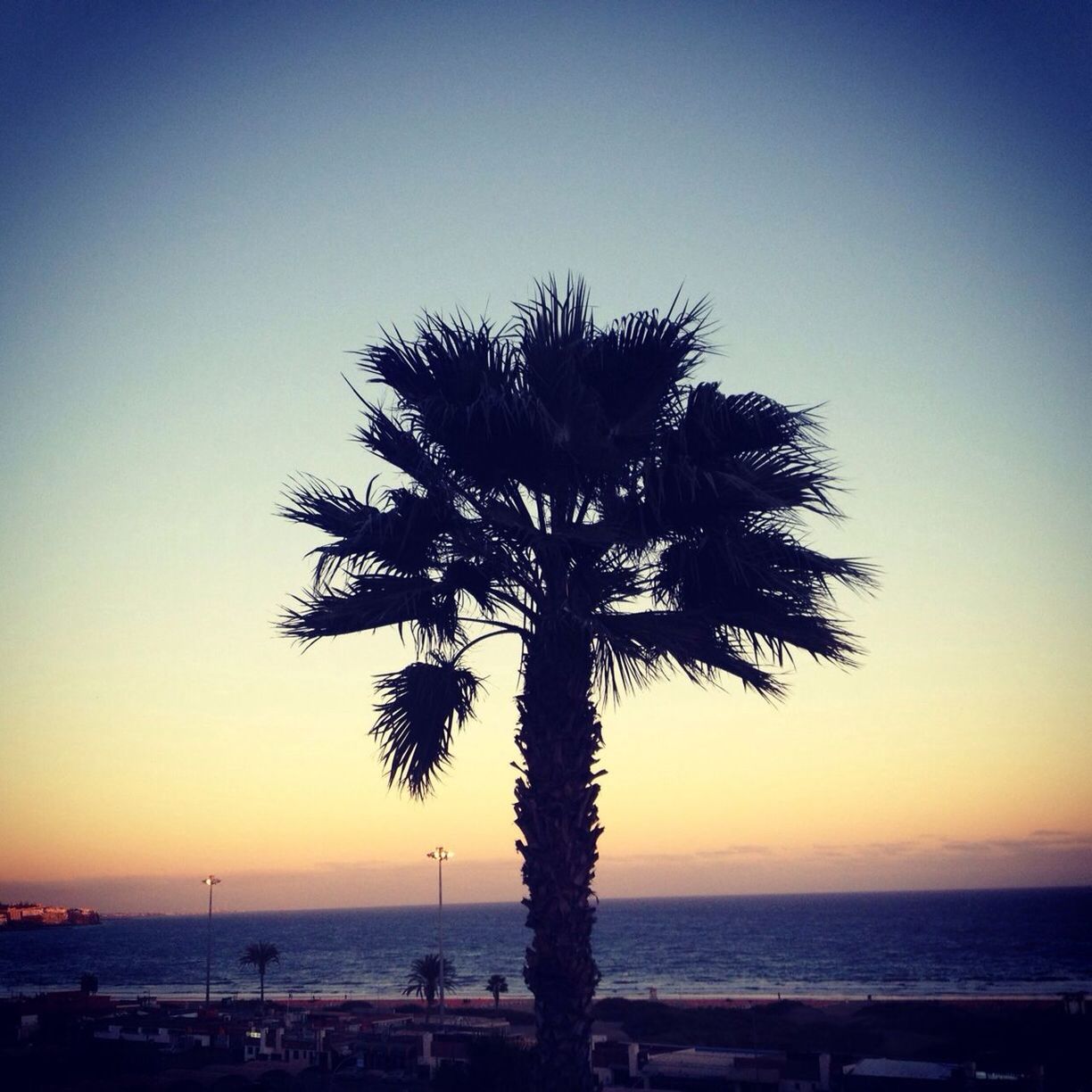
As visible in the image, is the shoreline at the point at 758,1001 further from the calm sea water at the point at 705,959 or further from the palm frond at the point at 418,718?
the palm frond at the point at 418,718

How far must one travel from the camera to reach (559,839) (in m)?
7.83

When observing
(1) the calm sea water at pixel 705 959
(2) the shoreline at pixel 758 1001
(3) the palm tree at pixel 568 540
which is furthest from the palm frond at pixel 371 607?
(1) the calm sea water at pixel 705 959

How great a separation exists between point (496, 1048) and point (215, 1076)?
43.3 feet

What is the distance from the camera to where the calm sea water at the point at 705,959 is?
83.1m

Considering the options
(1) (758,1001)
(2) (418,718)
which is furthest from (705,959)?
(2) (418,718)

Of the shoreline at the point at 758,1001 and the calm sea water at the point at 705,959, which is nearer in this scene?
the shoreline at the point at 758,1001

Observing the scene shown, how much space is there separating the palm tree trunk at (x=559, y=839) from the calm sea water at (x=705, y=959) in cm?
6934

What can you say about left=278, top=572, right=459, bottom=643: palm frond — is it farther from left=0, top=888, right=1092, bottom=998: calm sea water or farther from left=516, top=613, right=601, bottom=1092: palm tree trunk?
left=0, top=888, right=1092, bottom=998: calm sea water

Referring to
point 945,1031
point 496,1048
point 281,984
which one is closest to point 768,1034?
A: point 945,1031

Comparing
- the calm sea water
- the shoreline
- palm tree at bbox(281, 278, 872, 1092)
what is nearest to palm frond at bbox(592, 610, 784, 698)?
palm tree at bbox(281, 278, 872, 1092)

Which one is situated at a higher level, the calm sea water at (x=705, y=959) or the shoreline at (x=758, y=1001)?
the shoreline at (x=758, y=1001)

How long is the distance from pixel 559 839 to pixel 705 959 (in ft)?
365

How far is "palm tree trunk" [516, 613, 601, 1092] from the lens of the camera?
7.57 meters

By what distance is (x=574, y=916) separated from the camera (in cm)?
766
